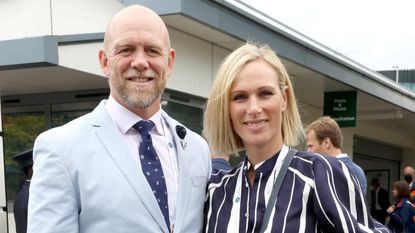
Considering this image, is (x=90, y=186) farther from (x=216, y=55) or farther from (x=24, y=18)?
(x=216, y=55)

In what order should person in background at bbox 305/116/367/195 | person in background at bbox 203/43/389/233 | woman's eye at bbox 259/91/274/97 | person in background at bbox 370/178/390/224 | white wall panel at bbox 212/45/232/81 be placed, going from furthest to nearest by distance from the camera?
person in background at bbox 370/178/390/224 < white wall panel at bbox 212/45/232/81 < person in background at bbox 305/116/367/195 < woman's eye at bbox 259/91/274/97 < person in background at bbox 203/43/389/233

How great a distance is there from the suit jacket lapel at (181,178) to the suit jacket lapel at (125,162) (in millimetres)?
101

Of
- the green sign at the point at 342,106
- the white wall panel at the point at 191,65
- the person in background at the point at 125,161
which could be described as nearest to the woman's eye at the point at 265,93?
the person in background at the point at 125,161

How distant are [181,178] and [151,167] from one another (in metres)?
0.14

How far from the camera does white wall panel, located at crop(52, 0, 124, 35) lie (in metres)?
5.95

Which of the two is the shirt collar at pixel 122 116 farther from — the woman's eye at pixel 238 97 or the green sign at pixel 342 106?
the green sign at pixel 342 106

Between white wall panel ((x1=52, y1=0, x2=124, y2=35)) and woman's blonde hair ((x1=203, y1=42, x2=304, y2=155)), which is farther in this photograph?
white wall panel ((x1=52, y1=0, x2=124, y2=35))

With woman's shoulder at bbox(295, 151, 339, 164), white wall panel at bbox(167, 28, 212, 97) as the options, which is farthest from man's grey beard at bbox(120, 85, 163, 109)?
white wall panel at bbox(167, 28, 212, 97)

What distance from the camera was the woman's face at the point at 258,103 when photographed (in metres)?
1.85

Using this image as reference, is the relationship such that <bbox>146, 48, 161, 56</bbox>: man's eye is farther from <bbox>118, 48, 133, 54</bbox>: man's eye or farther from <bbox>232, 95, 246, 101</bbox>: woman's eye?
<bbox>232, 95, 246, 101</bbox>: woman's eye

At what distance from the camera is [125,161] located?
1688 mm

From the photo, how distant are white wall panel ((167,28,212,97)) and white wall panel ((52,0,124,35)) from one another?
0.86 metres

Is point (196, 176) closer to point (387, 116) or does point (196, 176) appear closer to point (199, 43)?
point (199, 43)

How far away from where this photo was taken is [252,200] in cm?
179
